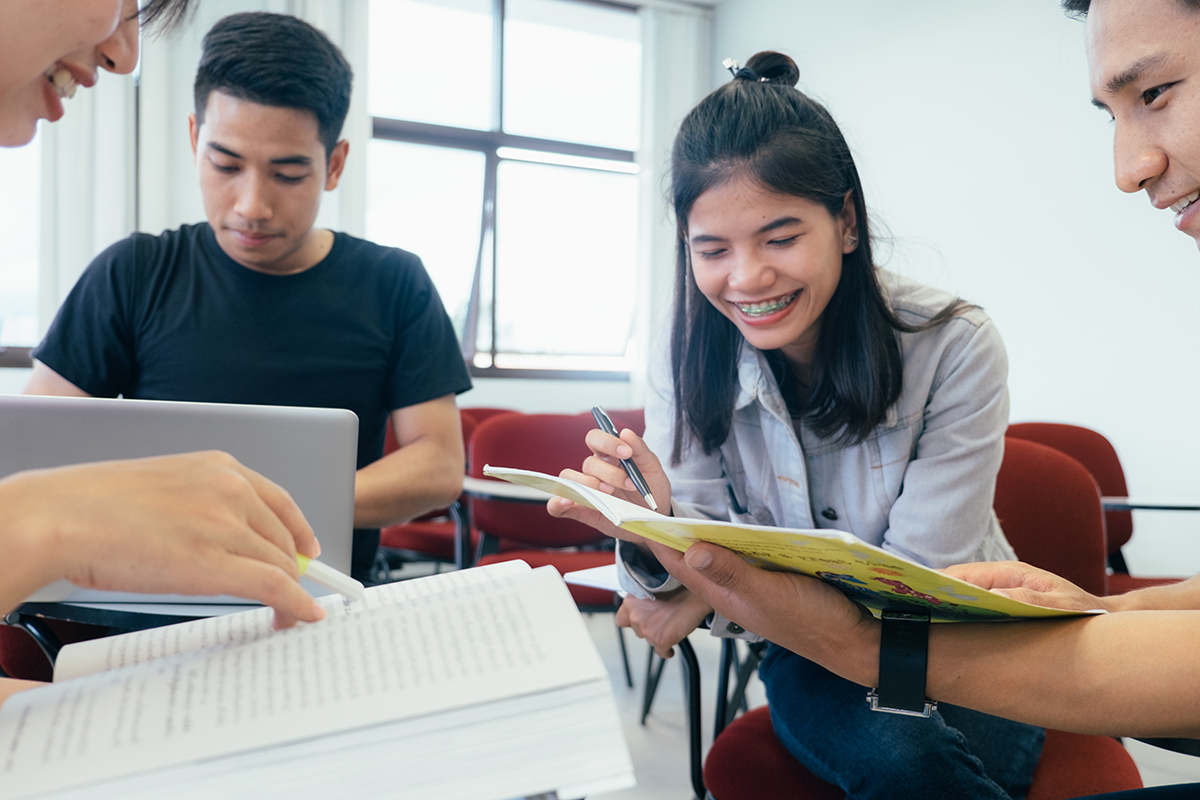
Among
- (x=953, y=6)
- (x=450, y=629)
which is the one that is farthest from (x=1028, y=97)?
(x=450, y=629)

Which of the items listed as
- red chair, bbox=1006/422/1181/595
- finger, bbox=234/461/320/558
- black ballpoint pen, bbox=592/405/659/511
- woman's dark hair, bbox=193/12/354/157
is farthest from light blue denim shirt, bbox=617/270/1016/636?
red chair, bbox=1006/422/1181/595

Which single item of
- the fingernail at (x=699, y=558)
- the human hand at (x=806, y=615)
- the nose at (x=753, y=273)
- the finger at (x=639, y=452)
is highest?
the nose at (x=753, y=273)

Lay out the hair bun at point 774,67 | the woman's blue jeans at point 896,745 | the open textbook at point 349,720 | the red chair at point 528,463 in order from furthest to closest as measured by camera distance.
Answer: the red chair at point 528,463
the hair bun at point 774,67
the woman's blue jeans at point 896,745
the open textbook at point 349,720

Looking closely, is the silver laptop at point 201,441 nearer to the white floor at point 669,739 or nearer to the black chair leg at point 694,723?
the black chair leg at point 694,723

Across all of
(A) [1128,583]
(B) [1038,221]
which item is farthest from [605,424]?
(B) [1038,221]

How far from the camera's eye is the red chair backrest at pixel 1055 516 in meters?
1.33

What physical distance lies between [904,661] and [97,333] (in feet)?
4.26

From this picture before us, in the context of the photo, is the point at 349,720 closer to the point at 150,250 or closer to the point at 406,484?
the point at 406,484

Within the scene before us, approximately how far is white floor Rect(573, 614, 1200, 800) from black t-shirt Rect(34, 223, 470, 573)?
1058 mm

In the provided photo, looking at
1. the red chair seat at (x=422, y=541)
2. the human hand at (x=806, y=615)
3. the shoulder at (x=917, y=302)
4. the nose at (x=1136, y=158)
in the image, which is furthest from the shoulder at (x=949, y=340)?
the red chair seat at (x=422, y=541)

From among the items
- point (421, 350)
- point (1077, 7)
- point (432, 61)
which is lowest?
point (421, 350)

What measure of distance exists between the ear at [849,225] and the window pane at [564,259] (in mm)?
3948

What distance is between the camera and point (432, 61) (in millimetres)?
4855

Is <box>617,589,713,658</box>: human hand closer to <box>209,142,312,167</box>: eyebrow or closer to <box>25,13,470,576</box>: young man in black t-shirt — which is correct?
<box>25,13,470,576</box>: young man in black t-shirt
